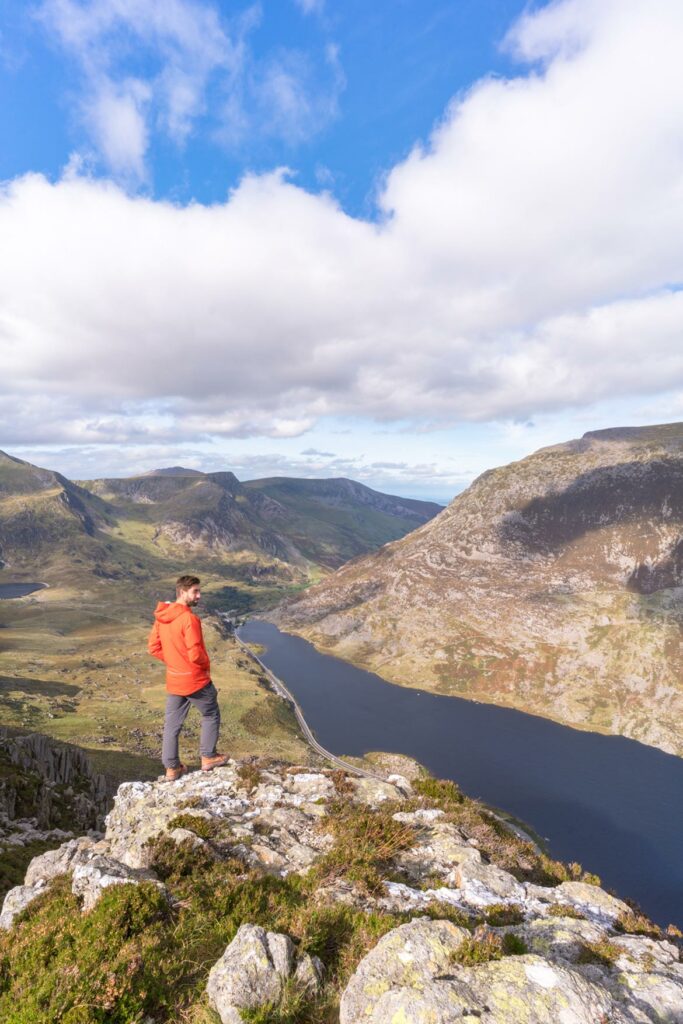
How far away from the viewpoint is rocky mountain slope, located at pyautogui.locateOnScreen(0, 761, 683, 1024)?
7.04 m

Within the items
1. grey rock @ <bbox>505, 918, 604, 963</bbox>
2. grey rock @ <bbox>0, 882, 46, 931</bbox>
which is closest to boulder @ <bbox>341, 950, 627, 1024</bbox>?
grey rock @ <bbox>505, 918, 604, 963</bbox>

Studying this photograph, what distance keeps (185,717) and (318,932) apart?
8394 mm

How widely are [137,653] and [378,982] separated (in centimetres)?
19952

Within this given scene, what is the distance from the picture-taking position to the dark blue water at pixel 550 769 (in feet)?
341

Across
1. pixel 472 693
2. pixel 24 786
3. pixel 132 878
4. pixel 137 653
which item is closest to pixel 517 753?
pixel 472 693

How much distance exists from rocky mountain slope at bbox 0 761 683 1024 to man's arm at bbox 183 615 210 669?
4.58m

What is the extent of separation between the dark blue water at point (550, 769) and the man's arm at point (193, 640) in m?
114

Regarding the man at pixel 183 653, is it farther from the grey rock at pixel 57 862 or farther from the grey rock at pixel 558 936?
the grey rock at pixel 558 936

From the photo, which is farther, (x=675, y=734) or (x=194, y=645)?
(x=675, y=734)

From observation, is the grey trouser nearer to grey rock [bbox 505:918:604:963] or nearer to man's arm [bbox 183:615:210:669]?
man's arm [bbox 183:615:210:669]

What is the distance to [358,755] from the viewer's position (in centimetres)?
13788

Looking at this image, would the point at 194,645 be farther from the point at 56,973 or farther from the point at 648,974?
the point at 648,974

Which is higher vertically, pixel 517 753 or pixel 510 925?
pixel 510 925

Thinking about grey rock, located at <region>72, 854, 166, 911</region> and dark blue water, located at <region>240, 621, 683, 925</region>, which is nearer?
grey rock, located at <region>72, 854, 166, 911</region>
